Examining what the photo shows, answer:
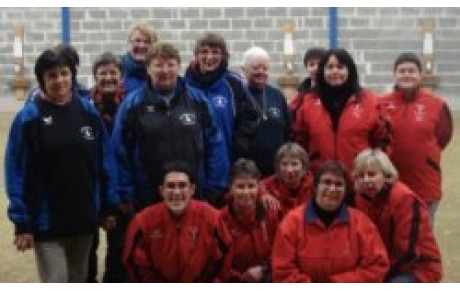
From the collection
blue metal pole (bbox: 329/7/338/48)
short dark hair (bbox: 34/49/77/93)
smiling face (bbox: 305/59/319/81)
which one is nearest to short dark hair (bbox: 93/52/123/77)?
short dark hair (bbox: 34/49/77/93)

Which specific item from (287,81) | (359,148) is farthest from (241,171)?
(287,81)

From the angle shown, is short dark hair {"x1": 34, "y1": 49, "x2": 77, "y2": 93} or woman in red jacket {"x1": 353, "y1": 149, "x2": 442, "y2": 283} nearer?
short dark hair {"x1": 34, "y1": 49, "x2": 77, "y2": 93}

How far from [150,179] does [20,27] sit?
10.3 m

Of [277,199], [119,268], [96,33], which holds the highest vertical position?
[96,33]

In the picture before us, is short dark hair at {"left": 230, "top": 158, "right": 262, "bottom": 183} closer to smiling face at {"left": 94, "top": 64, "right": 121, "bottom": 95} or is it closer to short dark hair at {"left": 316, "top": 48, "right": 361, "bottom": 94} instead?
short dark hair at {"left": 316, "top": 48, "right": 361, "bottom": 94}

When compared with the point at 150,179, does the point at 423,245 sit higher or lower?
lower

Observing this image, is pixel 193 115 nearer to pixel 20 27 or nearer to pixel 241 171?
pixel 241 171

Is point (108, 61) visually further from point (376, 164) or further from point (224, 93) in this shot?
point (376, 164)

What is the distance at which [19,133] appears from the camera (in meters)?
4.19

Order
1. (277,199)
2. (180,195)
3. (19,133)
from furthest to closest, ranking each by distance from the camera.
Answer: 1. (277,199)
2. (180,195)
3. (19,133)

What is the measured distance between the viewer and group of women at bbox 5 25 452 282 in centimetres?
428

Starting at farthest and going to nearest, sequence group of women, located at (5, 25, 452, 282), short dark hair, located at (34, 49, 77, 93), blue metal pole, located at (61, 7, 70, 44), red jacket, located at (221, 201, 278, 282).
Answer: blue metal pole, located at (61, 7, 70, 44) < red jacket, located at (221, 201, 278, 282) < group of women, located at (5, 25, 452, 282) < short dark hair, located at (34, 49, 77, 93)

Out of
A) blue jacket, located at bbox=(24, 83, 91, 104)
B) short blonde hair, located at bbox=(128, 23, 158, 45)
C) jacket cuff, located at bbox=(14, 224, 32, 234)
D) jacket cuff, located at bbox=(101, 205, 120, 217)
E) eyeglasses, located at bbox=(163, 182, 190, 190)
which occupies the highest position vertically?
short blonde hair, located at bbox=(128, 23, 158, 45)

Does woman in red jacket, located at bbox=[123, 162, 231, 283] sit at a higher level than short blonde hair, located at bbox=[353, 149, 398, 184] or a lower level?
lower
